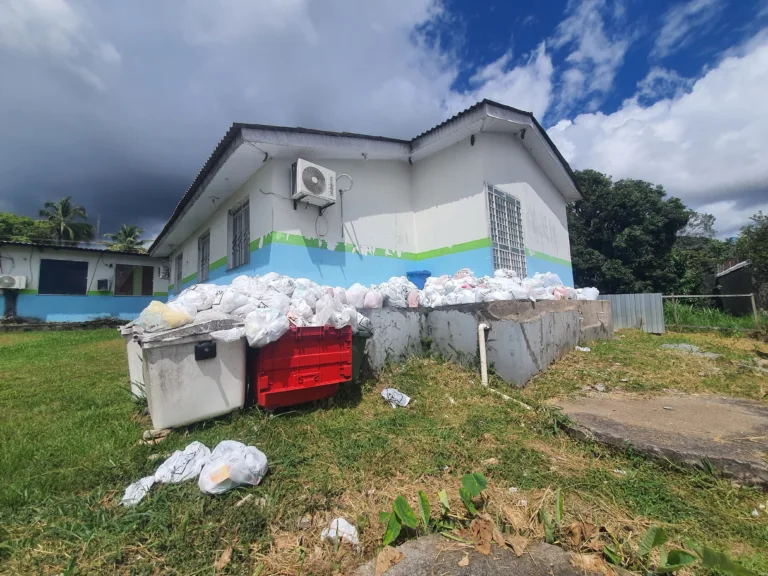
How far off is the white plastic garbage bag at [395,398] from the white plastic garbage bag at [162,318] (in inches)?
81.6

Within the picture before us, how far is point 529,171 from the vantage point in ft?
27.7

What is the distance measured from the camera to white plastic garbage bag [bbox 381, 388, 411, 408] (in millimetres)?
3584

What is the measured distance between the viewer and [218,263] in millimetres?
7973

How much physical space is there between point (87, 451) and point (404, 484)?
235 centimetres

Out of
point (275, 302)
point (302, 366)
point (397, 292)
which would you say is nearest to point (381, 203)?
point (397, 292)

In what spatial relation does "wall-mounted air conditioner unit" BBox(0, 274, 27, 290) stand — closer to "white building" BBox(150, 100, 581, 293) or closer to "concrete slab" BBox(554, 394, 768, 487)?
"white building" BBox(150, 100, 581, 293)

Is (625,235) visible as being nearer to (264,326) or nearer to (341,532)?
(264,326)

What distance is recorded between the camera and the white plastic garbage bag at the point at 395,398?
3584 millimetres

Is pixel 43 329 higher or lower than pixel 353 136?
lower

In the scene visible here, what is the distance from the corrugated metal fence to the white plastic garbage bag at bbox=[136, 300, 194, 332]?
11.2m

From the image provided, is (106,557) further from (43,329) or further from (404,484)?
(43,329)

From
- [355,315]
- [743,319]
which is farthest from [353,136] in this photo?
[743,319]

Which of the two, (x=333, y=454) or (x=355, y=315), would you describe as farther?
(x=355, y=315)

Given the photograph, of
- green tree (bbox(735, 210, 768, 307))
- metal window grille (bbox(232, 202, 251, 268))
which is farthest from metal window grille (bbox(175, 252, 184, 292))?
green tree (bbox(735, 210, 768, 307))
